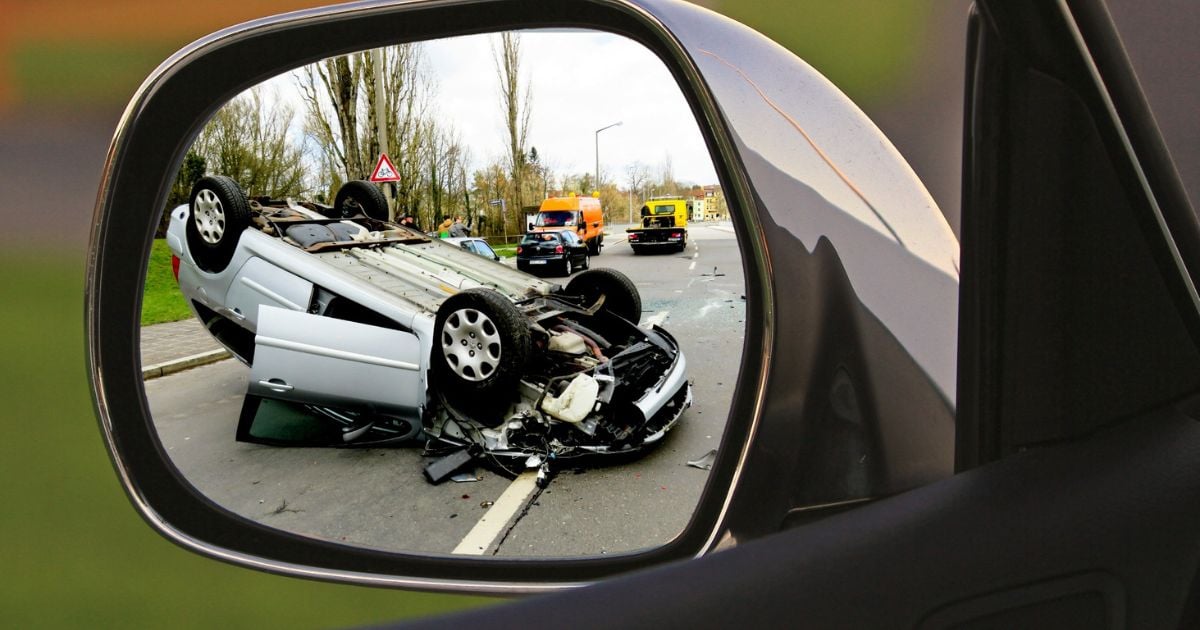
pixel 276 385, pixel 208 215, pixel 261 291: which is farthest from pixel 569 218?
pixel 208 215

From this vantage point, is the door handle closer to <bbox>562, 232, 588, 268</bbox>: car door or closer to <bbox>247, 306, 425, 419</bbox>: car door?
<bbox>247, 306, 425, 419</bbox>: car door

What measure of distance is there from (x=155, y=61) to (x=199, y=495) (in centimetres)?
73

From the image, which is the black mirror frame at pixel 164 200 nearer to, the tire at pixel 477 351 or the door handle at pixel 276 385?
the door handle at pixel 276 385

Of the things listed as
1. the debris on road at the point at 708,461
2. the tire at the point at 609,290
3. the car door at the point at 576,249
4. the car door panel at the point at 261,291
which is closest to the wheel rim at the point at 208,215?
the car door panel at the point at 261,291

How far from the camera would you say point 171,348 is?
1.50m

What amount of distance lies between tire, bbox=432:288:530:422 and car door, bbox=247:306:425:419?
170mm

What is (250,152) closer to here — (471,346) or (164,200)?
(164,200)

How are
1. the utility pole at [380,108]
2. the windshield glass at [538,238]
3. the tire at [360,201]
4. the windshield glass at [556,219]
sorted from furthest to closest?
the windshield glass at [538,238] < the windshield glass at [556,219] < the tire at [360,201] < the utility pole at [380,108]

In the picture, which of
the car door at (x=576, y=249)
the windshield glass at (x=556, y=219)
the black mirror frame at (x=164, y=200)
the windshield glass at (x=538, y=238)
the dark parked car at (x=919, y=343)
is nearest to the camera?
the dark parked car at (x=919, y=343)

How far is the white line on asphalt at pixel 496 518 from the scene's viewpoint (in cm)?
128

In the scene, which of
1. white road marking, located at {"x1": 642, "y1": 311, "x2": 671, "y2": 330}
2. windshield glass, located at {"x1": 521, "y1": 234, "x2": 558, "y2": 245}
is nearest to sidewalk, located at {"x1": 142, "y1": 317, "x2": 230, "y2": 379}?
windshield glass, located at {"x1": 521, "y1": 234, "x2": 558, "y2": 245}

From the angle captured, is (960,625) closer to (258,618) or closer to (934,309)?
(934,309)

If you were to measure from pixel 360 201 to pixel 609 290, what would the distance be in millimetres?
3013

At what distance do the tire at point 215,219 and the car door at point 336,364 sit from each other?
41cm
